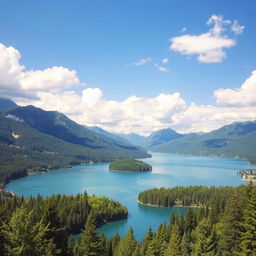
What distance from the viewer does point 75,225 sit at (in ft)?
320

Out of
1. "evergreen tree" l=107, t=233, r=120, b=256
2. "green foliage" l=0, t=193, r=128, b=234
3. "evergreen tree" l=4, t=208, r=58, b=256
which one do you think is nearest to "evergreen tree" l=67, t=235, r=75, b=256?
"evergreen tree" l=107, t=233, r=120, b=256

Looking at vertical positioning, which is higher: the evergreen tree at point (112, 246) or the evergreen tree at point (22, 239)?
the evergreen tree at point (22, 239)

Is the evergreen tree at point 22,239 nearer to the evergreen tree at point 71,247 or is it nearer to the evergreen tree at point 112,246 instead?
the evergreen tree at point 71,247

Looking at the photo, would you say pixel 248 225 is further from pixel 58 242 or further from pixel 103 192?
pixel 103 192

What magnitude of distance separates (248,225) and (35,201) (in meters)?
83.3

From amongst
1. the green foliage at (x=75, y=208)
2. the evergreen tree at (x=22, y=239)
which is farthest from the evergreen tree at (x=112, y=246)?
the evergreen tree at (x=22, y=239)

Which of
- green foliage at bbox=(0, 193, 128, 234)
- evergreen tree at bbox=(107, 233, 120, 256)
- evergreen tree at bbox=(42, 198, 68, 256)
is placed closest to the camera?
evergreen tree at bbox=(42, 198, 68, 256)

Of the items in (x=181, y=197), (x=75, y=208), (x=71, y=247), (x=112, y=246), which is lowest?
(x=181, y=197)

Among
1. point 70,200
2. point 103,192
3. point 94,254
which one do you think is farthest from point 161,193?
point 94,254

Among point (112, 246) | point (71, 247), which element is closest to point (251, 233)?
point (71, 247)

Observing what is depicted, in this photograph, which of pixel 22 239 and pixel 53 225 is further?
pixel 53 225

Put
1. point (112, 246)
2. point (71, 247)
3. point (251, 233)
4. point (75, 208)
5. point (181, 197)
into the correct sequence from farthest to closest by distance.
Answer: point (181, 197), point (75, 208), point (112, 246), point (71, 247), point (251, 233)

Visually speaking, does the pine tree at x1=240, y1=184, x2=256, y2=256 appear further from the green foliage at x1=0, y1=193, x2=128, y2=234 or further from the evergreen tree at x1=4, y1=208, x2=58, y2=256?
the green foliage at x1=0, y1=193, x2=128, y2=234

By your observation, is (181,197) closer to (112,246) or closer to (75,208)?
(75,208)
